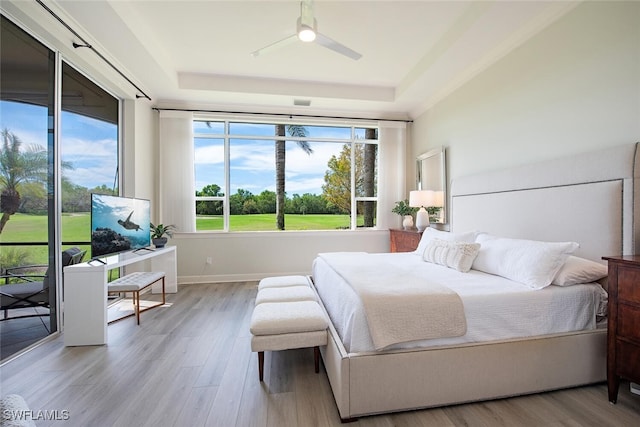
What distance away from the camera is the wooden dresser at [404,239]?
406 cm

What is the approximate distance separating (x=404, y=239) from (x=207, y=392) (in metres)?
3.42

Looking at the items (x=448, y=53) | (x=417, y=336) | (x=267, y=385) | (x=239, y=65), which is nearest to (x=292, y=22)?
(x=239, y=65)

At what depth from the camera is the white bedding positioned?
1.64 meters

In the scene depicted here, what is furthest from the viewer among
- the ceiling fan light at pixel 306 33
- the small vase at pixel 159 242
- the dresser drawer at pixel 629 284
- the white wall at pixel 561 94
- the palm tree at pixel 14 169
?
the small vase at pixel 159 242

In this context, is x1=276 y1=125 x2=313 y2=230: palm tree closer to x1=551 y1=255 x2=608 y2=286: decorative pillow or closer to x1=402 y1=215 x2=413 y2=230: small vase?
x1=402 y1=215 x2=413 y2=230: small vase

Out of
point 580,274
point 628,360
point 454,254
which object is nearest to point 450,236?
point 454,254

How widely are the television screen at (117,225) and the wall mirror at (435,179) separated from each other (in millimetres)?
4001

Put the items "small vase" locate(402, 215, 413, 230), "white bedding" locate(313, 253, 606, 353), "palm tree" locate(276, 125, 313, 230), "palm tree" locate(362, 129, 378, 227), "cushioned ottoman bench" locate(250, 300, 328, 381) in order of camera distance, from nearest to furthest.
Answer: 1. "white bedding" locate(313, 253, 606, 353)
2. "cushioned ottoman bench" locate(250, 300, 328, 381)
3. "small vase" locate(402, 215, 413, 230)
4. "palm tree" locate(276, 125, 313, 230)
5. "palm tree" locate(362, 129, 378, 227)

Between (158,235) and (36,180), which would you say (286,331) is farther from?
(158,235)

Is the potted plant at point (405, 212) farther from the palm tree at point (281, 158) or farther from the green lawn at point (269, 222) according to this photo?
the palm tree at point (281, 158)

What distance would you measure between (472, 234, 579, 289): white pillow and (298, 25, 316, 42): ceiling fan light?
7.84ft

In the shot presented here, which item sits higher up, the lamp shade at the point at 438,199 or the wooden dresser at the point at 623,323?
the lamp shade at the point at 438,199

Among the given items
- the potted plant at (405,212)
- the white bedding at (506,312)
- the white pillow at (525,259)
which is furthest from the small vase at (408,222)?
the white bedding at (506,312)

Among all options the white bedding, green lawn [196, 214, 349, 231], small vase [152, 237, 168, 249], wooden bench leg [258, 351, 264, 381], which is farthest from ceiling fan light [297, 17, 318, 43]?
small vase [152, 237, 168, 249]
